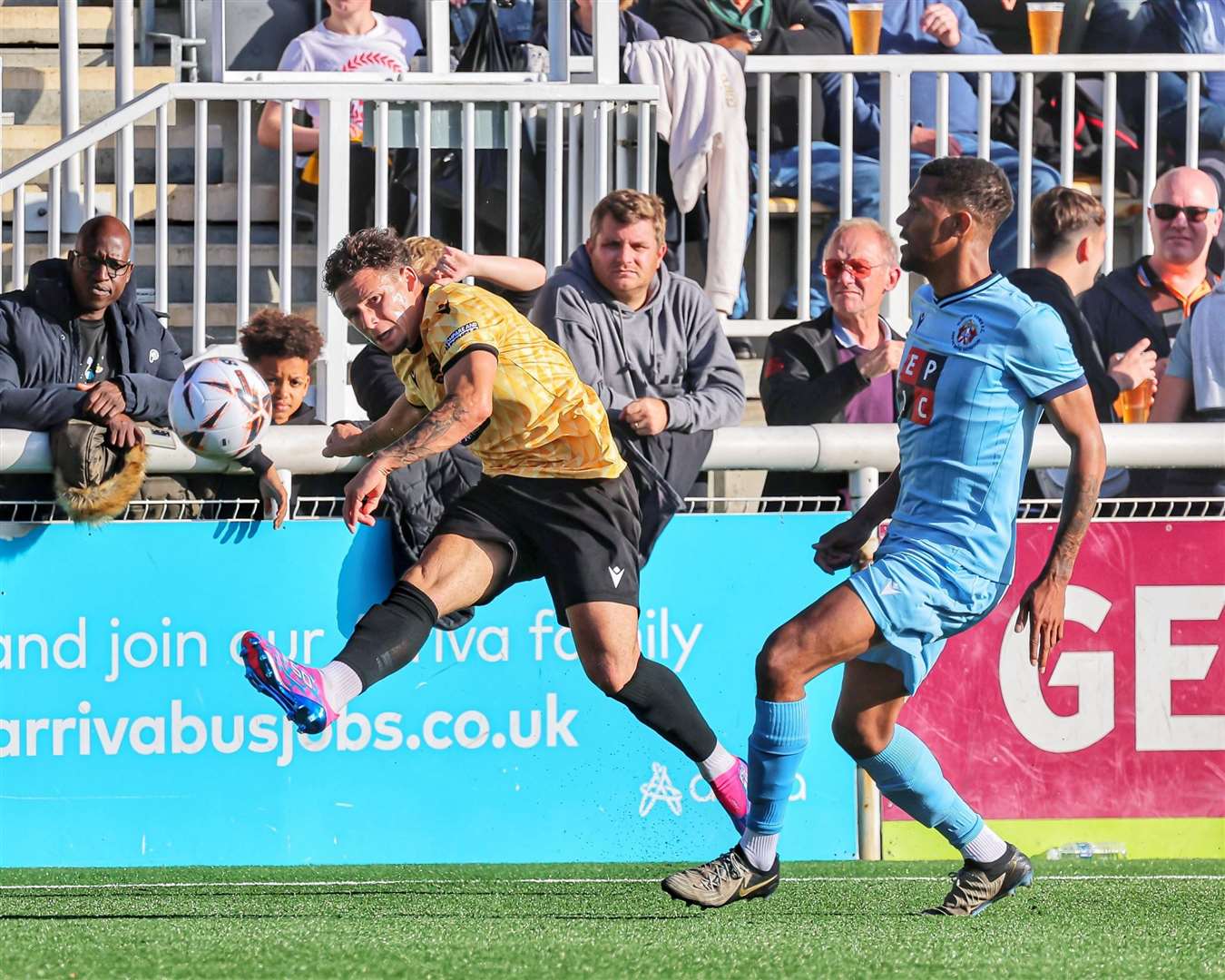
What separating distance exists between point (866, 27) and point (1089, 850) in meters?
5.27

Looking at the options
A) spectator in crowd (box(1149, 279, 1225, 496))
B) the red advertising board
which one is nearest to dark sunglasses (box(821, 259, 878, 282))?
the red advertising board

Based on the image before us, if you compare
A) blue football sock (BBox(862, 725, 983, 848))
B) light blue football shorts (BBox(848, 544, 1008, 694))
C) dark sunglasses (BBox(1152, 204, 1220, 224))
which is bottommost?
blue football sock (BBox(862, 725, 983, 848))

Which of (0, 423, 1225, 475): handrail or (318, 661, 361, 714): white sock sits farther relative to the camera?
(0, 423, 1225, 475): handrail

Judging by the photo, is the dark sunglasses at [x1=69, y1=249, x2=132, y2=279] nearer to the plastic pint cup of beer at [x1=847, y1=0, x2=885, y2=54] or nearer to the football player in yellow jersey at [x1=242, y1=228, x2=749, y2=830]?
the football player in yellow jersey at [x1=242, y1=228, x2=749, y2=830]

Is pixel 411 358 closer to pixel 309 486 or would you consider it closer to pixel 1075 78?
pixel 309 486

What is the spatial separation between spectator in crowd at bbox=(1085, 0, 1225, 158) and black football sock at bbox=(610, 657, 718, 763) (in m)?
5.65

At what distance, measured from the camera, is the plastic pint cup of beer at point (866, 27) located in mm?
10672

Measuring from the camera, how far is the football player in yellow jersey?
5488 millimetres

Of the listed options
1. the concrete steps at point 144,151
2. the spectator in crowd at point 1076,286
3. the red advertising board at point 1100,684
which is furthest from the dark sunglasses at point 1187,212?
the concrete steps at point 144,151

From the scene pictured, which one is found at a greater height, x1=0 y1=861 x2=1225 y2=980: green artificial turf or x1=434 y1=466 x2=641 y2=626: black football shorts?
x1=434 y1=466 x2=641 y2=626: black football shorts

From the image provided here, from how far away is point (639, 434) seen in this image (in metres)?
6.68

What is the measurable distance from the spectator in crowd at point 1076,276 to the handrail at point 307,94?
233 centimetres

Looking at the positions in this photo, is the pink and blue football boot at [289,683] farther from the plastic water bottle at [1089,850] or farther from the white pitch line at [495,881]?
the plastic water bottle at [1089,850]

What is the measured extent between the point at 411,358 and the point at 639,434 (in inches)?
45.8
